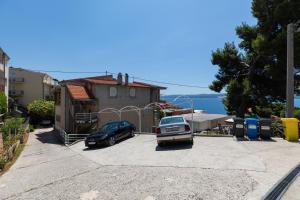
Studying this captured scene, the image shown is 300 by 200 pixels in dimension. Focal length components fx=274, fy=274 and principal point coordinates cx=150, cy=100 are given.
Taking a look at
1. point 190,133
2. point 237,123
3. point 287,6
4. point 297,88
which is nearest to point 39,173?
point 190,133

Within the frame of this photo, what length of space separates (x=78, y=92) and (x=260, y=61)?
1958 cm

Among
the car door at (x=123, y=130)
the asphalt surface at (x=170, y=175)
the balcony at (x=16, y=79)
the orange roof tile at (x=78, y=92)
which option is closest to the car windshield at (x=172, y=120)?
the asphalt surface at (x=170, y=175)

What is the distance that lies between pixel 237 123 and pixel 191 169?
6.29 metres

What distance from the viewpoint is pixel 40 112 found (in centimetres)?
4759

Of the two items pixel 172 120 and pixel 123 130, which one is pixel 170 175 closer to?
pixel 172 120

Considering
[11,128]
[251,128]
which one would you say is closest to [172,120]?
[251,128]

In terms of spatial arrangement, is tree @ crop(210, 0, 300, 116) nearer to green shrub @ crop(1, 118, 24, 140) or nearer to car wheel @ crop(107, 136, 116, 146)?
car wheel @ crop(107, 136, 116, 146)

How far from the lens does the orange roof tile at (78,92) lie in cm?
2928

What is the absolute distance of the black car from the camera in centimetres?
1736

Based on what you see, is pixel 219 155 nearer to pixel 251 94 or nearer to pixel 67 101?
pixel 251 94

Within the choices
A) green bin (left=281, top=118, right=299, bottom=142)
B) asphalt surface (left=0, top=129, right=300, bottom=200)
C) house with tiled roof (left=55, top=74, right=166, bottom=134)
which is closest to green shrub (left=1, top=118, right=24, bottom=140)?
house with tiled roof (left=55, top=74, right=166, bottom=134)

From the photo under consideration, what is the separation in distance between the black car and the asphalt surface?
427 cm

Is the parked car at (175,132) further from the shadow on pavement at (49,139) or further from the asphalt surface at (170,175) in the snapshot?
the shadow on pavement at (49,139)

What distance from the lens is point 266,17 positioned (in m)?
26.5
